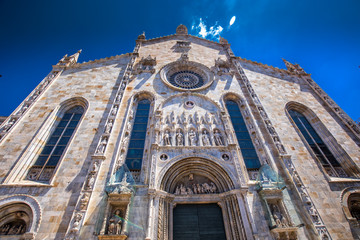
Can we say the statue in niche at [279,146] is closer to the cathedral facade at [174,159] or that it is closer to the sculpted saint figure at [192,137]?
the cathedral facade at [174,159]

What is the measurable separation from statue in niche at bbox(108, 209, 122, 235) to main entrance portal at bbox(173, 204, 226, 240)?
2362mm

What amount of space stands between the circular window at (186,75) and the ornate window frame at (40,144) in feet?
21.8

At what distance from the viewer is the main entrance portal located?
766cm

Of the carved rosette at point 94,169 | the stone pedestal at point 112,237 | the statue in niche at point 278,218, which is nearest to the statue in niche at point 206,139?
the statue in niche at point 278,218

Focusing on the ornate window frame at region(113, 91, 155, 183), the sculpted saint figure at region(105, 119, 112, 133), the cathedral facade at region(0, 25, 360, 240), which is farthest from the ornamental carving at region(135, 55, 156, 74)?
the sculpted saint figure at region(105, 119, 112, 133)

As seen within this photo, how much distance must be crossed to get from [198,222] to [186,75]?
37.7 ft

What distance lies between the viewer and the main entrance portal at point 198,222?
25.1 ft

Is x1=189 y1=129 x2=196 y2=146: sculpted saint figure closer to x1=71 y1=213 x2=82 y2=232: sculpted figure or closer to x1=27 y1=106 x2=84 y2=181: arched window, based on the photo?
x1=71 y1=213 x2=82 y2=232: sculpted figure

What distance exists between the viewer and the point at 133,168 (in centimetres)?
930

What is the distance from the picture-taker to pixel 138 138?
10750 mm

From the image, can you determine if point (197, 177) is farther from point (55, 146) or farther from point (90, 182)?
point (55, 146)

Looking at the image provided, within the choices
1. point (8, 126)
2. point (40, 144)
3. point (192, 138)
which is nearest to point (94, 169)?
point (40, 144)

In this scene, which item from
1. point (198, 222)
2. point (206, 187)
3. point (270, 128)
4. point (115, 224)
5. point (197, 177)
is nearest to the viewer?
point (115, 224)

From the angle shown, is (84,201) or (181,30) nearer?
(84,201)
